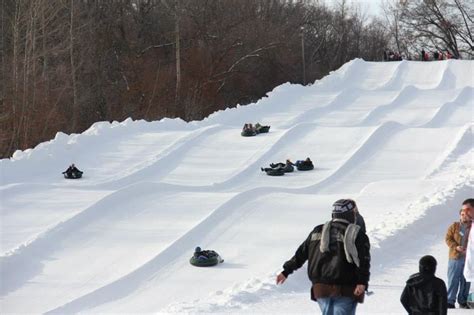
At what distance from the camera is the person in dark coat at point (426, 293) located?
455 cm

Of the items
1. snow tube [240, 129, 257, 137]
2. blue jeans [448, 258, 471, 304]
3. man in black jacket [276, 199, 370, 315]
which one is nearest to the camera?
man in black jacket [276, 199, 370, 315]

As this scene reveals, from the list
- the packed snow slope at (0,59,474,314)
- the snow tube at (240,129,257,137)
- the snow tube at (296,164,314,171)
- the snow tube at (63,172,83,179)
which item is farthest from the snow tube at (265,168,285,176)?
the snow tube at (63,172,83,179)

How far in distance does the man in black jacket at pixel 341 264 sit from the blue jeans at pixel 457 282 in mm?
2430

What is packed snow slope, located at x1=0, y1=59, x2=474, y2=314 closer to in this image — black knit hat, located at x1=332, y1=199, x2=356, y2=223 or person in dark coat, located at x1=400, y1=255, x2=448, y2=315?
person in dark coat, located at x1=400, y1=255, x2=448, y2=315

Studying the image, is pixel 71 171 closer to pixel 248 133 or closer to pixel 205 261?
pixel 205 261

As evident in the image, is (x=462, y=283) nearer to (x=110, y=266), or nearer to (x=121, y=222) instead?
(x=110, y=266)

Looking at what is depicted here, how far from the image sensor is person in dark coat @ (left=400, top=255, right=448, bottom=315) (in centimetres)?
455

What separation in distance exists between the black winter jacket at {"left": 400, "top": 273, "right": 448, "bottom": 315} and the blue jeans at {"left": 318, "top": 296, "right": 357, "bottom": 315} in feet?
1.71

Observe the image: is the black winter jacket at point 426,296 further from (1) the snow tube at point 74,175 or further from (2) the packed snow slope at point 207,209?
(1) the snow tube at point 74,175

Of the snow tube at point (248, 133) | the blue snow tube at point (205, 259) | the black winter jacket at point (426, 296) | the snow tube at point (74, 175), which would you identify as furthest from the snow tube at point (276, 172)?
the black winter jacket at point (426, 296)

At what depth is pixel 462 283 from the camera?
253 inches

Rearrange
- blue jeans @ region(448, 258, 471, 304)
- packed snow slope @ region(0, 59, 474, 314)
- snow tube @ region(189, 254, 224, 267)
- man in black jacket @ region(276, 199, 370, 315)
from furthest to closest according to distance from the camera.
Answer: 1. snow tube @ region(189, 254, 224, 267)
2. packed snow slope @ region(0, 59, 474, 314)
3. blue jeans @ region(448, 258, 471, 304)
4. man in black jacket @ region(276, 199, 370, 315)

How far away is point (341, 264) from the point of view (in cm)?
429

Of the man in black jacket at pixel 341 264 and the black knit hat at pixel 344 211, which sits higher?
the black knit hat at pixel 344 211
